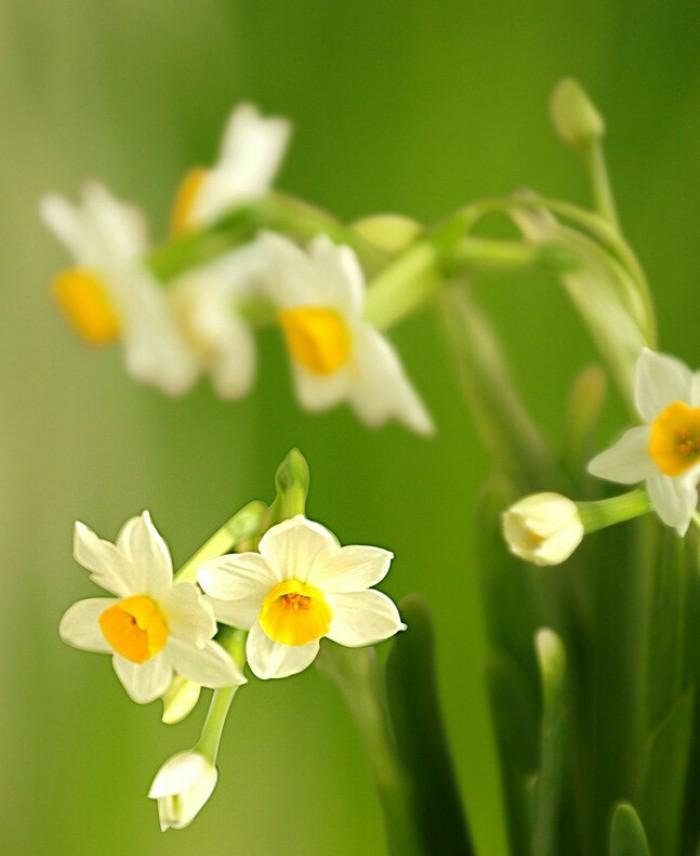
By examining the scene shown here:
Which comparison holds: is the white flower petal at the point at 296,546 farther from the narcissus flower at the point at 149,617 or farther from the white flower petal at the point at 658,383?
the white flower petal at the point at 658,383

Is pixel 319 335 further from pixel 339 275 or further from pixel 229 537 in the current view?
pixel 229 537

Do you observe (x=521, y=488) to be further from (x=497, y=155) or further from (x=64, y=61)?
(x=64, y=61)

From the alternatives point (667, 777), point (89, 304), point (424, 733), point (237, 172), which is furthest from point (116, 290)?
point (667, 777)

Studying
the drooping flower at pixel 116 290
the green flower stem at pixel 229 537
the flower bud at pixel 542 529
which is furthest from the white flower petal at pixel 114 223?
the flower bud at pixel 542 529

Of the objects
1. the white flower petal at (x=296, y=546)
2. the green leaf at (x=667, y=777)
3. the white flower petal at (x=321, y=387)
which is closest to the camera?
the white flower petal at (x=296, y=546)

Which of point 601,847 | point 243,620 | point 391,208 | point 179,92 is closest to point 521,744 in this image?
point 601,847
